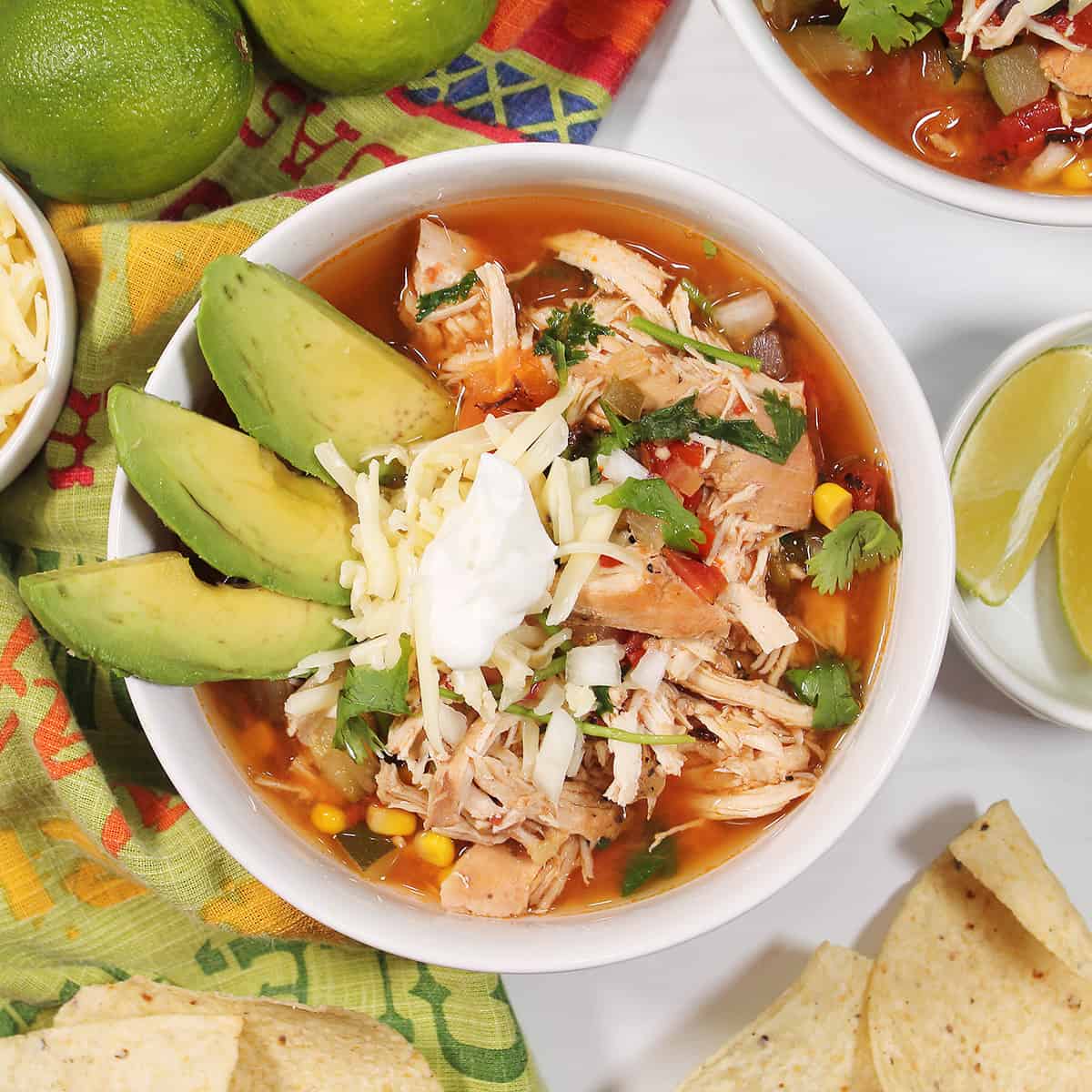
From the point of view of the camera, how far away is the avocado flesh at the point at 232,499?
1.78 meters

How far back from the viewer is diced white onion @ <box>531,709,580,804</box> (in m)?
2.00

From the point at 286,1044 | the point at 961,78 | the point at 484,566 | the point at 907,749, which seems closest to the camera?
the point at 484,566

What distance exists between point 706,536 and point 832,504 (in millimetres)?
243

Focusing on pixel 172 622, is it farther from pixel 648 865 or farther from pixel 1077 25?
pixel 1077 25

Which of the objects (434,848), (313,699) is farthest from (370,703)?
(434,848)

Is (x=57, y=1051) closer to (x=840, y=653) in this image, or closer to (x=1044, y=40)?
(x=840, y=653)

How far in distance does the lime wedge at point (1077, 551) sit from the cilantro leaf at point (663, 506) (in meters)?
0.97

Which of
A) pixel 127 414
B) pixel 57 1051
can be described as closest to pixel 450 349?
pixel 127 414

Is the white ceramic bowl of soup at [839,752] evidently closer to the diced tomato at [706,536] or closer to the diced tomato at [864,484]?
the diced tomato at [864,484]

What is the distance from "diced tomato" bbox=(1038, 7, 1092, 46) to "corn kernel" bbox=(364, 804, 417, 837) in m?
1.86

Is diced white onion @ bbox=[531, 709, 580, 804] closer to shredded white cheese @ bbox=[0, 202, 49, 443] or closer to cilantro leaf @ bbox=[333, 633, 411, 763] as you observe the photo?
cilantro leaf @ bbox=[333, 633, 411, 763]

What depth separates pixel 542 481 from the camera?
1.95 metres

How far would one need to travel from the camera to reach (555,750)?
2008 millimetres

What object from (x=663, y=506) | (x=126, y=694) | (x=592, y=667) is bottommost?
(x=126, y=694)
